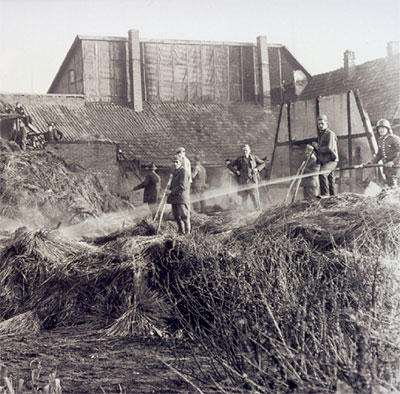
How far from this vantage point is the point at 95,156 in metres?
19.7

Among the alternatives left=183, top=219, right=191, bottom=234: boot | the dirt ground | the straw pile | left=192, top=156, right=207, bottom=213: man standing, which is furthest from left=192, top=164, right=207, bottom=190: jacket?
the dirt ground

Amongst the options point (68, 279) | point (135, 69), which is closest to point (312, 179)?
point (68, 279)

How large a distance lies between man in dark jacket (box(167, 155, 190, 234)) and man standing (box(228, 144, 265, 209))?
3.90 meters

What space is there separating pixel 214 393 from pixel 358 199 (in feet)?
15.5

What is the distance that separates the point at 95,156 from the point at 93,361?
1345cm

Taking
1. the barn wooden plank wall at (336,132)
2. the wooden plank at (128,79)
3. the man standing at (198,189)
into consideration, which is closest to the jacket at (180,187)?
the barn wooden plank wall at (336,132)

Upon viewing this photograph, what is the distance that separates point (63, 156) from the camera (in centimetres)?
1905

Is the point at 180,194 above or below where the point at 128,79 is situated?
below

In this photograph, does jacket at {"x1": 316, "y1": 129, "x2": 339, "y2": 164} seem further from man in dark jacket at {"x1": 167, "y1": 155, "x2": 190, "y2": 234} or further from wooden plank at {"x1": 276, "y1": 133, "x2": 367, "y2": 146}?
wooden plank at {"x1": 276, "y1": 133, "x2": 367, "y2": 146}

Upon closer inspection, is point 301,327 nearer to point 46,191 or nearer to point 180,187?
point 180,187

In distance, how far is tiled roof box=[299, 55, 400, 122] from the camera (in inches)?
851

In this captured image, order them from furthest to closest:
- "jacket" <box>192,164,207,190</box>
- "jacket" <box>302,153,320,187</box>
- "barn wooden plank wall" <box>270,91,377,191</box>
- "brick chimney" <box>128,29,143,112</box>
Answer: "brick chimney" <box>128,29,143,112</box> < "jacket" <box>192,164,207,190</box> < "barn wooden plank wall" <box>270,91,377,191</box> < "jacket" <box>302,153,320,187</box>

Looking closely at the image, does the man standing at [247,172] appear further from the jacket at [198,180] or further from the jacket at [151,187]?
the jacket at [198,180]

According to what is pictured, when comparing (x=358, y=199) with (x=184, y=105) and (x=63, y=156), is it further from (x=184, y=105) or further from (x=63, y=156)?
(x=184, y=105)
